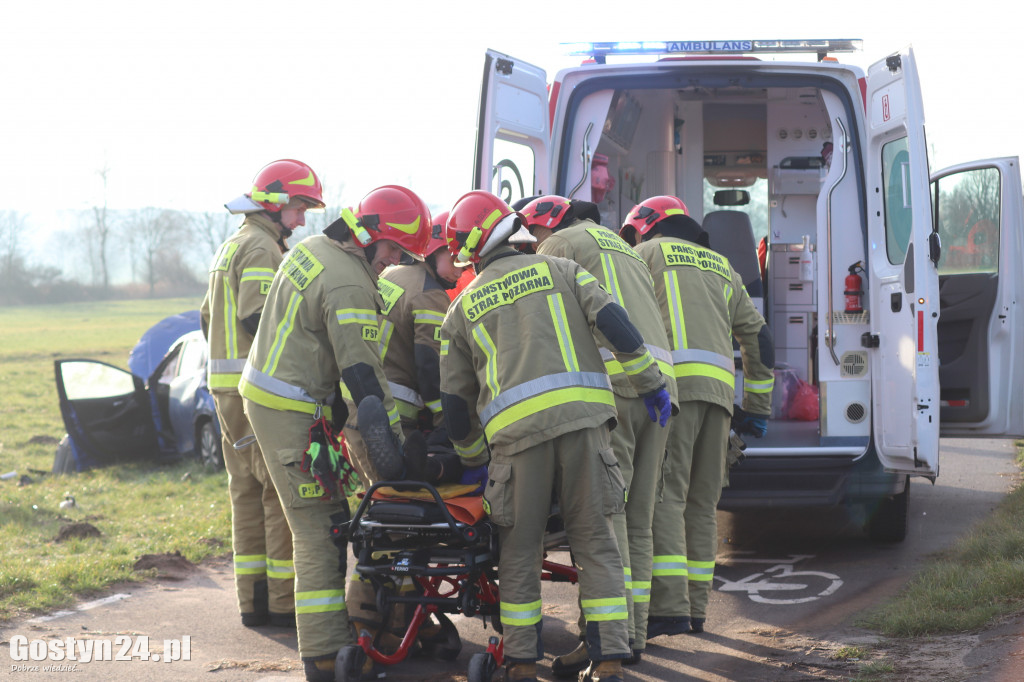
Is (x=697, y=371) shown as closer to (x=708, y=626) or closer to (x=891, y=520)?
(x=708, y=626)

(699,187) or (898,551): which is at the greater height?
(699,187)

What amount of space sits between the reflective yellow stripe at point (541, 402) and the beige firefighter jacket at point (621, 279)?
57cm

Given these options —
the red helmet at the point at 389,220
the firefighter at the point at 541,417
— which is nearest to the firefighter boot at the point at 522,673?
the firefighter at the point at 541,417

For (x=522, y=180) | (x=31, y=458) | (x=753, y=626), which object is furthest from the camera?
(x=31, y=458)

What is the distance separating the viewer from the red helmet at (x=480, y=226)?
436 centimetres

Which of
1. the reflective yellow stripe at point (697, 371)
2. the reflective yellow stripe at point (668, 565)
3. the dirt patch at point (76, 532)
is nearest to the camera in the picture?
the reflective yellow stripe at point (668, 565)

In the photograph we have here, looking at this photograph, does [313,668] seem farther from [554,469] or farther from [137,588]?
[137,588]

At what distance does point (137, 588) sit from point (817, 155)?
6030 mm

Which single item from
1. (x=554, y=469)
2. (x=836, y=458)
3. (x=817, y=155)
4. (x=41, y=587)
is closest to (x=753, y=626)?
(x=836, y=458)

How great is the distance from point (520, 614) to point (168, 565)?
3.29m

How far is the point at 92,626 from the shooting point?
5.29 metres

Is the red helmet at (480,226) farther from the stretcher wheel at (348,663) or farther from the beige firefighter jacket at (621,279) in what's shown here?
the stretcher wheel at (348,663)

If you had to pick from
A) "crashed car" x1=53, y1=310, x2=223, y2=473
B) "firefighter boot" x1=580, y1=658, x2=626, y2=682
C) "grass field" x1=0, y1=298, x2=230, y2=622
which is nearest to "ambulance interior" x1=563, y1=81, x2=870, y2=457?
"firefighter boot" x1=580, y1=658, x2=626, y2=682

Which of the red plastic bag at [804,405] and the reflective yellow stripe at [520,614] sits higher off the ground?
the red plastic bag at [804,405]
